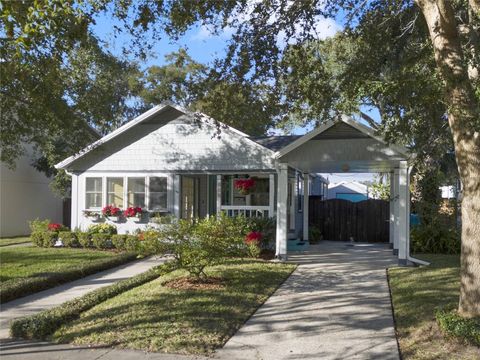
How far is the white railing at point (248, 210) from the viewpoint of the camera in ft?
50.4

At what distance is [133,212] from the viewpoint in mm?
16203

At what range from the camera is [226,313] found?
7230mm

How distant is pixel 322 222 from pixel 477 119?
14.1 meters

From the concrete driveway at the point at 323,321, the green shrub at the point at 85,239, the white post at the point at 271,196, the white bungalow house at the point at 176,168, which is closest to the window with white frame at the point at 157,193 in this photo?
the white bungalow house at the point at 176,168

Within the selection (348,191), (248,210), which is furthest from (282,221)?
(348,191)

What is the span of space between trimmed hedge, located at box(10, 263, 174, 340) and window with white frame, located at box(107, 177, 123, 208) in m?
7.79

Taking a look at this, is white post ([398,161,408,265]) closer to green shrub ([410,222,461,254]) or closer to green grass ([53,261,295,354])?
green shrub ([410,222,461,254])

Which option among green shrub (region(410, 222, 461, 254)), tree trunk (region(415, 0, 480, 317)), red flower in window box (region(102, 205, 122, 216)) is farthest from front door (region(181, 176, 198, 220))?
tree trunk (region(415, 0, 480, 317))

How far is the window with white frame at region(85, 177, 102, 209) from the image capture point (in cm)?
1717

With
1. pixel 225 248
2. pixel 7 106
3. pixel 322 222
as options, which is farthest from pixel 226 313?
pixel 322 222

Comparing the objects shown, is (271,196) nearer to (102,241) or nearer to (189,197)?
(189,197)

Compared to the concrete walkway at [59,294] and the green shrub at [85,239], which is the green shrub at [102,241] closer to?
the green shrub at [85,239]

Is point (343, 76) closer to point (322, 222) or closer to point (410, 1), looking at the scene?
point (410, 1)

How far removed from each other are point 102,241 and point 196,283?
7.16 m
